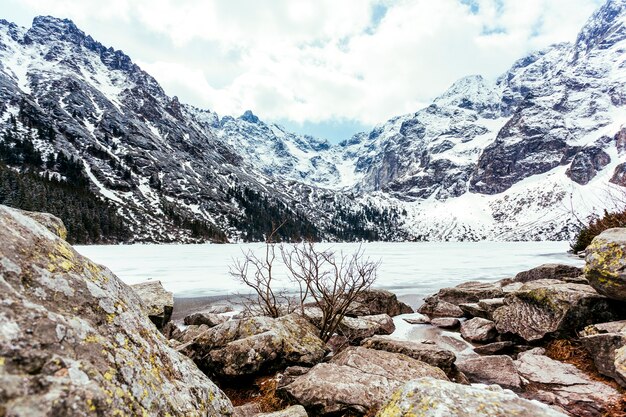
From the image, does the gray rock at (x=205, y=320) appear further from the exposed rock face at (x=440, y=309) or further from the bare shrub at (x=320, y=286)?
the exposed rock face at (x=440, y=309)

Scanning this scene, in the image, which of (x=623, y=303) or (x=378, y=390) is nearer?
(x=378, y=390)

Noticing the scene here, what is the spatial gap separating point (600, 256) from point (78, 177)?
171m

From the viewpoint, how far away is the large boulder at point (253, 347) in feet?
26.9

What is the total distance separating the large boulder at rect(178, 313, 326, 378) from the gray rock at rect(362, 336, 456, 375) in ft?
5.51

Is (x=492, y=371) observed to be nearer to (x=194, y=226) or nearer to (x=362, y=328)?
(x=362, y=328)

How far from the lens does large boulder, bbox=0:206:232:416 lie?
2.20 meters

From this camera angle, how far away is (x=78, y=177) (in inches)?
5723

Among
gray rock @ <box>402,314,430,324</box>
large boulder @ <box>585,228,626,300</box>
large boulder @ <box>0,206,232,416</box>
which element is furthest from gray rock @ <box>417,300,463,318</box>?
large boulder @ <box>0,206,232,416</box>

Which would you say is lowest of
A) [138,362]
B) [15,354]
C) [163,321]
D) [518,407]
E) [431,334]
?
[431,334]

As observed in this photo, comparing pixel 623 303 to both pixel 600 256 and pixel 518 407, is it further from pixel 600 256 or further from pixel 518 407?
pixel 518 407

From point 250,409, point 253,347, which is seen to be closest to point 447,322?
point 253,347

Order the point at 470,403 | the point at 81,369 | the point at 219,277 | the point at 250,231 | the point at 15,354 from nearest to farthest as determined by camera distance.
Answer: the point at 15,354 → the point at 81,369 → the point at 470,403 → the point at 219,277 → the point at 250,231

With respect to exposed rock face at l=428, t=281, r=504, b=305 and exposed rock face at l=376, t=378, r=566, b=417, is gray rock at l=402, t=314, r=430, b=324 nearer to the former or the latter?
exposed rock face at l=428, t=281, r=504, b=305

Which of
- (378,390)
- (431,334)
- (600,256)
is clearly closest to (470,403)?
(378,390)
